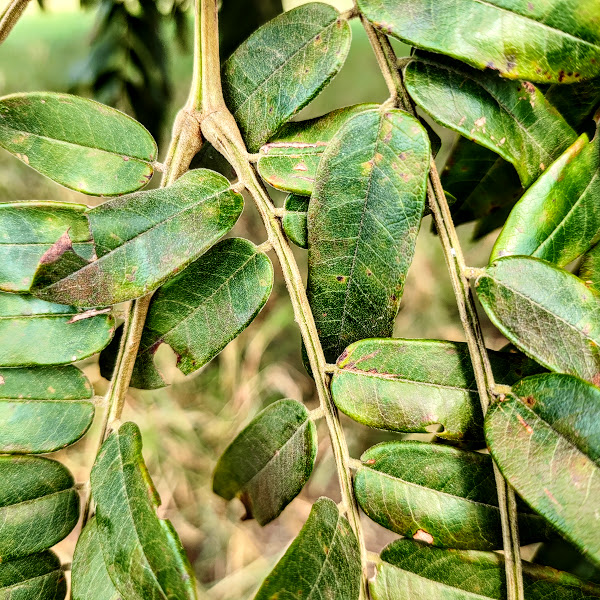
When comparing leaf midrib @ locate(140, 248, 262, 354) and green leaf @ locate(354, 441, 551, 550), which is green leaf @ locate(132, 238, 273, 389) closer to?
leaf midrib @ locate(140, 248, 262, 354)

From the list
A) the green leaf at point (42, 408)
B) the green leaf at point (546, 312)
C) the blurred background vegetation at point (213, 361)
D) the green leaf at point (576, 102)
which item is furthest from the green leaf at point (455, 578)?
the blurred background vegetation at point (213, 361)

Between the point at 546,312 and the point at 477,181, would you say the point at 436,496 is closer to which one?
the point at 546,312

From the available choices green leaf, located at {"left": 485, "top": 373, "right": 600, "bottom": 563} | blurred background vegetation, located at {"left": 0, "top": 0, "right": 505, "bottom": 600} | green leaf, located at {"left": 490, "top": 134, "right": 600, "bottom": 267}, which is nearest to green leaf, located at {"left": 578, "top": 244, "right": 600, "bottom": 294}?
green leaf, located at {"left": 490, "top": 134, "right": 600, "bottom": 267}

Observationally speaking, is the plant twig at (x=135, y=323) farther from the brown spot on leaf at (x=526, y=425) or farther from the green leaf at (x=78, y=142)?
the brown spot on leaf at (x=526, y=425)

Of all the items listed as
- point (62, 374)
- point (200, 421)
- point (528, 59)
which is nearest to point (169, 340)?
point (62, 374)

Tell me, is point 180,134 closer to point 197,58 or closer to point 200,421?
point 197,58

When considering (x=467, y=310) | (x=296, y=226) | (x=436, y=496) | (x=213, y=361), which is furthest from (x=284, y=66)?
(x=213, y=361)
